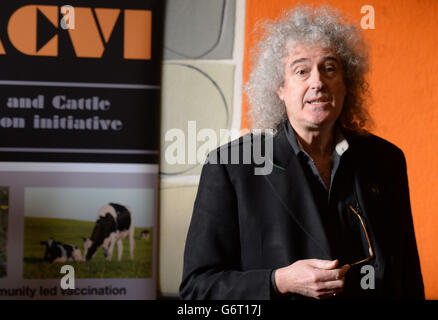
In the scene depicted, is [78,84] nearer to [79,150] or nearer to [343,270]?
[79,150]

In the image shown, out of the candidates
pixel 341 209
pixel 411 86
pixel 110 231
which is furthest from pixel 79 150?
pixel 411 86

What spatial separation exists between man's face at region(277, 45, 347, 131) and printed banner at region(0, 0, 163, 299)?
0.88 m

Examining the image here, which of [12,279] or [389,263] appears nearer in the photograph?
[389,263]

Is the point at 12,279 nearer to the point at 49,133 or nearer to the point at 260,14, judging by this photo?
the point at 49,133

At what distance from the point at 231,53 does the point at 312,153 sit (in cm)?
89

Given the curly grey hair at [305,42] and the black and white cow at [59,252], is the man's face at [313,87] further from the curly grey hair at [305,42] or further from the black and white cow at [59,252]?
the black and white cow at [59,252]

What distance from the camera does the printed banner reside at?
217 cm

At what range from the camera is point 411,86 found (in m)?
2.22

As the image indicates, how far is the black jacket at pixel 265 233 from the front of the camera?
1.35 m

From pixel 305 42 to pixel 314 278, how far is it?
765 mm

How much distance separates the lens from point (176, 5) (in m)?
2.21
